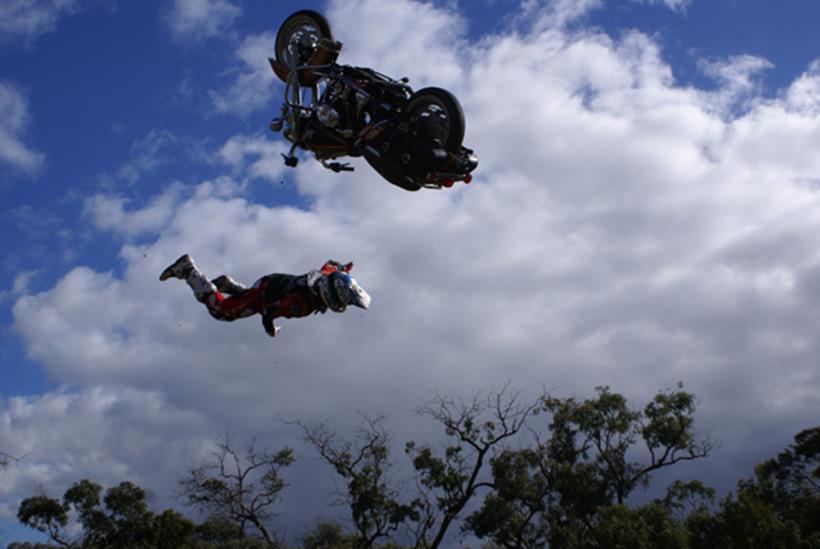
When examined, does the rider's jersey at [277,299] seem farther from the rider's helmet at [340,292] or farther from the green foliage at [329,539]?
the green foliage at [329,539]

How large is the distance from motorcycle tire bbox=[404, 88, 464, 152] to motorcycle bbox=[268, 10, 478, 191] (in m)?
0.01

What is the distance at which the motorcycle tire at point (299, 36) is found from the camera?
1314 centimetres

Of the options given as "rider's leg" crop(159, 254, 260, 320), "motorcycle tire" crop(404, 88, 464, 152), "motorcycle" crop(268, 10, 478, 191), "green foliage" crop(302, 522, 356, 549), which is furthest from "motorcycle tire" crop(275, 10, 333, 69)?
"green foliage" crop(302, 522, 356, 549)

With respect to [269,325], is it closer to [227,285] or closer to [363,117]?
[227,285]

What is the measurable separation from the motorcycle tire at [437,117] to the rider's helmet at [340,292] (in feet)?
6.91

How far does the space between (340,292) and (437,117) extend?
2.66m

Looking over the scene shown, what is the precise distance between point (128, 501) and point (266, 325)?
27064 millimetres

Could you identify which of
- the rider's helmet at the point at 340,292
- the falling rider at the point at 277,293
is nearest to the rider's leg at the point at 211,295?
the falling rider at the point at 277,293

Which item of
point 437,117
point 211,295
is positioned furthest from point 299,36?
point 211,295

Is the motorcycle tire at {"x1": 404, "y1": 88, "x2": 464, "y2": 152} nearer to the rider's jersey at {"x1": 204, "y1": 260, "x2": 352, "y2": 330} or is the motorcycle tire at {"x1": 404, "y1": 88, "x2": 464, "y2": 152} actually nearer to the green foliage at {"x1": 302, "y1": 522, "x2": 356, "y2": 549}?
the rider's jersey at {"x1": 204, "y1": 260, "x2": 352, "y2": 330}

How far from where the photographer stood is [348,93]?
12.2 metres

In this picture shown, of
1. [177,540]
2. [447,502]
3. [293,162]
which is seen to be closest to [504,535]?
[447,502]

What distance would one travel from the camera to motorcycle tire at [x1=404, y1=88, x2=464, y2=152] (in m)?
10.7

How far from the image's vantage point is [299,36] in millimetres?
13445
